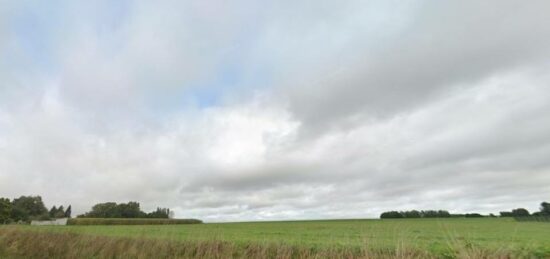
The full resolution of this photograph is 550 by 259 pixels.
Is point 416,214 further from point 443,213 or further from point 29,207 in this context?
point 29,207

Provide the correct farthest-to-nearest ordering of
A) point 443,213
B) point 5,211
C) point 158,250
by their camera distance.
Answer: point 443,213
point 5,211
point 158,250

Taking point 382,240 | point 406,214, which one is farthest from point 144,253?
point 406,214

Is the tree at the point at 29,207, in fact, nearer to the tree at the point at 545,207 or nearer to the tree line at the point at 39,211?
the tree line at the point at 39,211

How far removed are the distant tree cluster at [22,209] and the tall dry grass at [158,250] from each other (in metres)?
117

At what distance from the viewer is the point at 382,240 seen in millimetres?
12641

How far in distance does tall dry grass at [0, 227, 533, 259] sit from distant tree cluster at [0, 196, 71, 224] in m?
117

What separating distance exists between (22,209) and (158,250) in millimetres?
147322

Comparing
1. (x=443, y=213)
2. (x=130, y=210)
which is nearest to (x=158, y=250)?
(x=443, y=213)

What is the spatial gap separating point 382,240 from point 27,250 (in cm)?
1903

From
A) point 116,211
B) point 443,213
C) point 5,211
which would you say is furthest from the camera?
point 116,211

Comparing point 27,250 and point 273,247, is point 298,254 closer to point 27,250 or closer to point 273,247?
point 273,247

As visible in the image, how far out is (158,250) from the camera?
1712 cm

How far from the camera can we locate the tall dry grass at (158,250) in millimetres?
12055

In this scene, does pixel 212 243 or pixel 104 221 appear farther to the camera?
pixel 104 221
